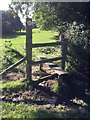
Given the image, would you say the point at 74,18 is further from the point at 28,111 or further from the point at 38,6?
the point at 28,111

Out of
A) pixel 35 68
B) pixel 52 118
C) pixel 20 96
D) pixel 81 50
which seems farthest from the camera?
pixel 35 68

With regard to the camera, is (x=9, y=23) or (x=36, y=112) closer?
(x=36, y=112)

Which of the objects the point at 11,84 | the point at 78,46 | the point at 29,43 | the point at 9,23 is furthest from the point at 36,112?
the point at 9,23

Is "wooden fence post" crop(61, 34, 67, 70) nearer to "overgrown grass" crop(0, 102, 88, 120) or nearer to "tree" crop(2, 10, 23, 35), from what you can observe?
"overgrown grass" crop(0, 102, 88, 120)

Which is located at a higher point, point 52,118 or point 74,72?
point 74,72

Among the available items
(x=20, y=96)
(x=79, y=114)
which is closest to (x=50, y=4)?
(x=20, y=96)

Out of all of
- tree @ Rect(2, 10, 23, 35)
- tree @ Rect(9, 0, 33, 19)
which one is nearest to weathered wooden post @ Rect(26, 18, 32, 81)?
tree @ Rect(9, 0, 33, 19)

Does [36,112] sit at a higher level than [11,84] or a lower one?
lower

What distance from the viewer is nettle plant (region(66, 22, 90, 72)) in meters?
8.81

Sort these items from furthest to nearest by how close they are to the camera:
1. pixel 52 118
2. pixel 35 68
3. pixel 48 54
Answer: pixel 48 54 → pixel 35 68 → pixel 52 118

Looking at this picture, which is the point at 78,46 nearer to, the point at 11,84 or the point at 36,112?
the point at 11,84

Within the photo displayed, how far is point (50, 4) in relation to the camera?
28.3ft

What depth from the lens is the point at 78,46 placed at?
925cm

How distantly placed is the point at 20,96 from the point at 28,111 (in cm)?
128
